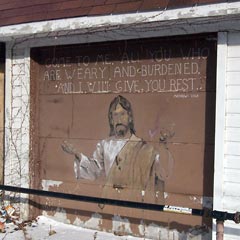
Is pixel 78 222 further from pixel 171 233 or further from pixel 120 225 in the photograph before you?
pixel 171 233

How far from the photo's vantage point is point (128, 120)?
20.3 feet

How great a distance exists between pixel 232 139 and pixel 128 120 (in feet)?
4.70

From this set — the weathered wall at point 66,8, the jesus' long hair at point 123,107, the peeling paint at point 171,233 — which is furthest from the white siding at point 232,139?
the jesus' long hair at point 123,107

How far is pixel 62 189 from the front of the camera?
22.0ft

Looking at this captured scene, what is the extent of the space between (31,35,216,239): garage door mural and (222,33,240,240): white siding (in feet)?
0.91

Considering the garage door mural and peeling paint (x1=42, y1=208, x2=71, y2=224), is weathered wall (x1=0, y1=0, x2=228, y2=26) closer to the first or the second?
the garage door mural

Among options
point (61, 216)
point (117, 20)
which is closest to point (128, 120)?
point (117, 20)

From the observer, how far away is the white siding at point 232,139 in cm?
522

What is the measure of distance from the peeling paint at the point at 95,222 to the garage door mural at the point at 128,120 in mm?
105

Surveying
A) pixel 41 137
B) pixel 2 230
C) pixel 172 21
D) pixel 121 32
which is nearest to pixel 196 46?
pixel 172 21

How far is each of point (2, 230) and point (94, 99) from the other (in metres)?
2.03

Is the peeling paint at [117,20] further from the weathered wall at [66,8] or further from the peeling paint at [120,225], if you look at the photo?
the peeling paint at [120,225]

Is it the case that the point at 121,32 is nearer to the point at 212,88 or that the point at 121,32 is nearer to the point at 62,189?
the point at 212,88

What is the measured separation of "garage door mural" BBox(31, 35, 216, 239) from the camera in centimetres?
565
